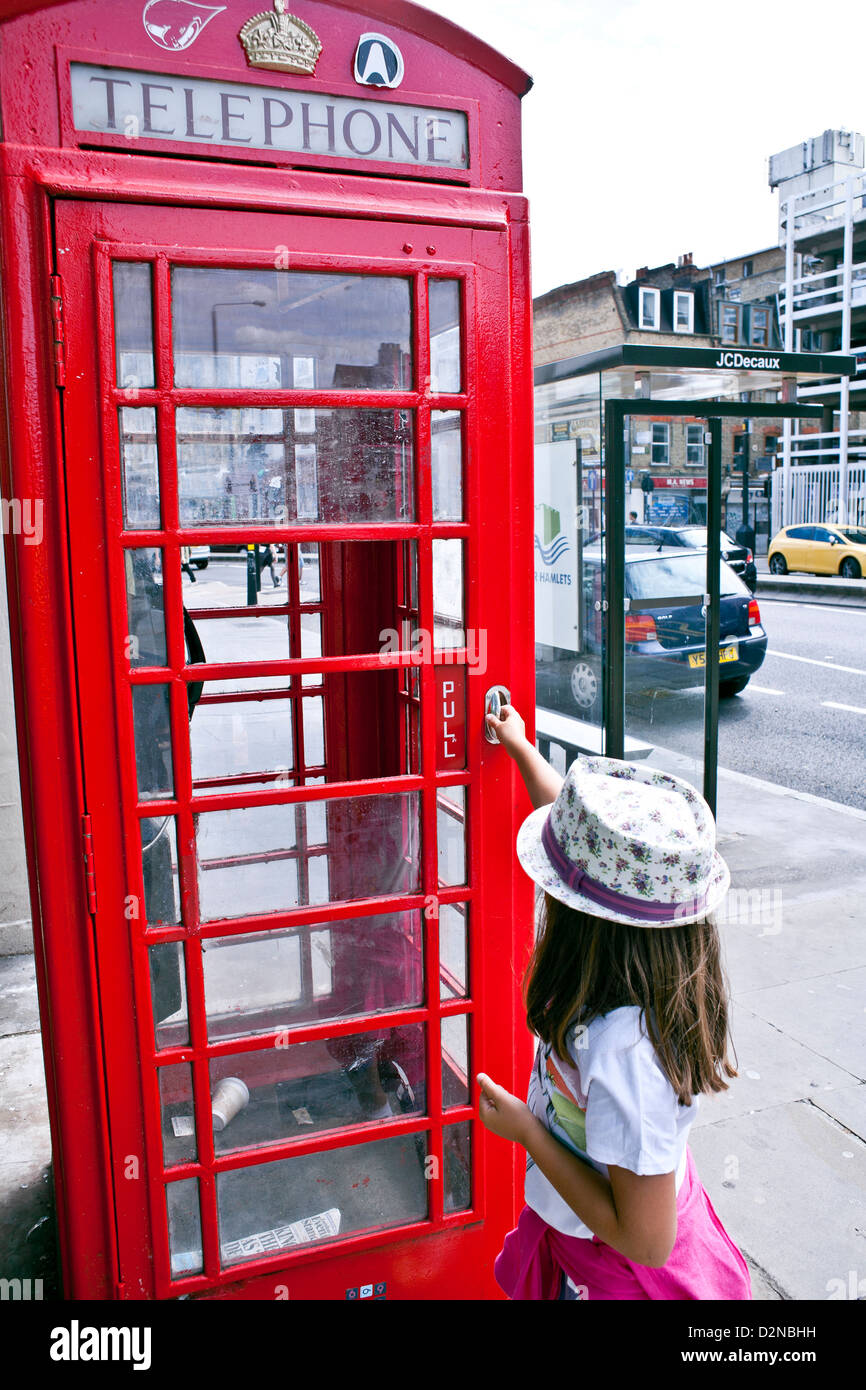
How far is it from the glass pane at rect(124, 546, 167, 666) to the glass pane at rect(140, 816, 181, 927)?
1.13 ft

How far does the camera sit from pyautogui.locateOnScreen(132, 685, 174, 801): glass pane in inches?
81.4

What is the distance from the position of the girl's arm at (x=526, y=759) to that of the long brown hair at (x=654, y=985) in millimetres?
627

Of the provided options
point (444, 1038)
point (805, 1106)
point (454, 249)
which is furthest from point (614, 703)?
point (454, 249)

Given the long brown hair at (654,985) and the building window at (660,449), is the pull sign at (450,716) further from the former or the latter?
the building window at (660,449)

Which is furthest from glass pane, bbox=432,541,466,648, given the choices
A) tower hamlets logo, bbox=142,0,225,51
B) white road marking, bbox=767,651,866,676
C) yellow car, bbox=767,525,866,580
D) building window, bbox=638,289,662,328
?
building window, bbox=638,289,662,328

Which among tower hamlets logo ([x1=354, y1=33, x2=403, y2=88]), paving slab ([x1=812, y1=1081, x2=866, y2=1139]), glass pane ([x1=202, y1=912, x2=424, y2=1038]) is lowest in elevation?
paving slab ([x1=812, y1=1081, x2=866, y2=1139])

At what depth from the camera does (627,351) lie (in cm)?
→ 512

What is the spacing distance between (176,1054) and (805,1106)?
243 cm

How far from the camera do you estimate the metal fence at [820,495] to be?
2839 cm

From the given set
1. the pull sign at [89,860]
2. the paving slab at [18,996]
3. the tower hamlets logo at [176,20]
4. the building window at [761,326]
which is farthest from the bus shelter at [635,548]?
the building window at [761,326]

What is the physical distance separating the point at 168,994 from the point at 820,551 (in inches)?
892

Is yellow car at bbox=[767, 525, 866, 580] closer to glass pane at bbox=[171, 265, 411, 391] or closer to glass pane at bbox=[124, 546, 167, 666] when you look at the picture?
glass pane at bbox=[171, 265, 411, 391]

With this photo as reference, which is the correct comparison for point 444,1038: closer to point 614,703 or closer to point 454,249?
point 454,249
